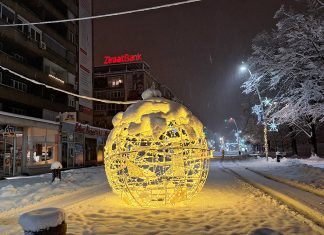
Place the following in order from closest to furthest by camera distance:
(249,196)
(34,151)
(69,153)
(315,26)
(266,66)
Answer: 1. (249,196)
2. (315,26)
3. (266,66)
4. (34,151)
5. (69,153)

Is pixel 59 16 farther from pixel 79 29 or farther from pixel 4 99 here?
pixel 4 99

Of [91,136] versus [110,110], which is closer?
[91,136]

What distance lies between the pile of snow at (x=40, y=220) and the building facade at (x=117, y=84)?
74.0 m

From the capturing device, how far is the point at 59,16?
41.2 m

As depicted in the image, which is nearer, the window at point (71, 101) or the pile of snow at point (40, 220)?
the pile of snow at point (40, 220)

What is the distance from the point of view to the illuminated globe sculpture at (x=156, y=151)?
29.6 ft

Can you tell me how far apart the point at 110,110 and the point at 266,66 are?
58779 millimetres

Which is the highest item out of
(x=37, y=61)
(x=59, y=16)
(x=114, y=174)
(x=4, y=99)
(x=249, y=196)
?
(x=59, y=16)

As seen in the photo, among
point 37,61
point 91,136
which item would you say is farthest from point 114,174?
point 91,136

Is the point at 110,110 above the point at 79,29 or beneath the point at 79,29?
beneath

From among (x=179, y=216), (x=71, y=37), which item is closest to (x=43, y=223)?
(x=179, y=216)

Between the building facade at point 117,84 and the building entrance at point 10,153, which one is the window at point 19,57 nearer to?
the building entrance at point 10,153

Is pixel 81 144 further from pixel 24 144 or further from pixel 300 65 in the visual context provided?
pixel 300 65

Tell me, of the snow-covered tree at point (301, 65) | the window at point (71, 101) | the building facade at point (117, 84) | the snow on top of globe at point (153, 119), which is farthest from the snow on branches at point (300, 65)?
the building facade at point (117, 84)
